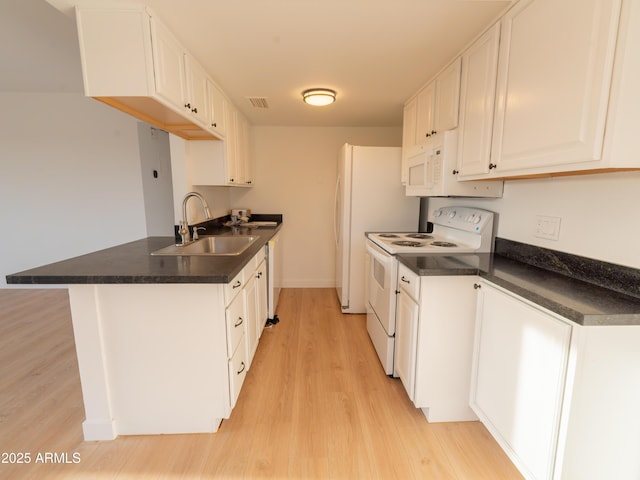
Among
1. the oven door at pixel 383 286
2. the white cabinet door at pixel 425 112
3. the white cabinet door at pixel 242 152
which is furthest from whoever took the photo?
the white cabinet door at pixel 242 152

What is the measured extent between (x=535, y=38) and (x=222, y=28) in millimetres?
1563

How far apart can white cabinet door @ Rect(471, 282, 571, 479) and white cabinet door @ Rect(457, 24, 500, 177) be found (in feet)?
2.54

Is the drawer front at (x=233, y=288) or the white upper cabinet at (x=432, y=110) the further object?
the white upper cabinet at (x=432, y=110)

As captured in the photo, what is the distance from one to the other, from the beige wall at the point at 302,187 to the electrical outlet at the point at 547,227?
2733mm

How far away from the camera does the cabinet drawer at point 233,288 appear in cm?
152

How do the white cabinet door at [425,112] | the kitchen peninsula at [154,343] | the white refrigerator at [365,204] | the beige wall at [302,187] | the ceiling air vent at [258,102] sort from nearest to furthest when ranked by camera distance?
the kitchen peninsula at [154,343]
the white cabinet door at [425,112]
the ceiling air vent at [258,102]
the white refrigerator at [365,204]
the beige wall at [302,187]

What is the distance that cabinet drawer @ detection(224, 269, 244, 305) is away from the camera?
1516 millimetres

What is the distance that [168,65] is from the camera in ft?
5.43

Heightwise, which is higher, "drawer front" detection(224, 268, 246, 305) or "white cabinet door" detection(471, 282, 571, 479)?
"drawer front" detection(224, 268, 246, 305)

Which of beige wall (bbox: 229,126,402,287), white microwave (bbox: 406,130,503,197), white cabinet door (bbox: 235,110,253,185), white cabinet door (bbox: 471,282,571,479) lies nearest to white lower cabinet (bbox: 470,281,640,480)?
white cabinet door (bbox: 471,282,571,479)

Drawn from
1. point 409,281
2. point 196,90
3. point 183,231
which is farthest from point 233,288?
point 196,90

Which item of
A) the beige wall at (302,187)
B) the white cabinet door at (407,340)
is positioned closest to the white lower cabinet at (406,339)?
the white cabinet door at (407,340)

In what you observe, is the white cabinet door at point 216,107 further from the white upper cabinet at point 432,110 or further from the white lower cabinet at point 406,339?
the white lower cabinet at point 406,339

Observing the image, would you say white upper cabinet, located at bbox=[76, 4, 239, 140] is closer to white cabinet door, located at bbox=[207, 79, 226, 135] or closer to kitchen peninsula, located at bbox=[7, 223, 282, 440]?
white cabinet door, located at bbox=[207, 79, 226, 135]
